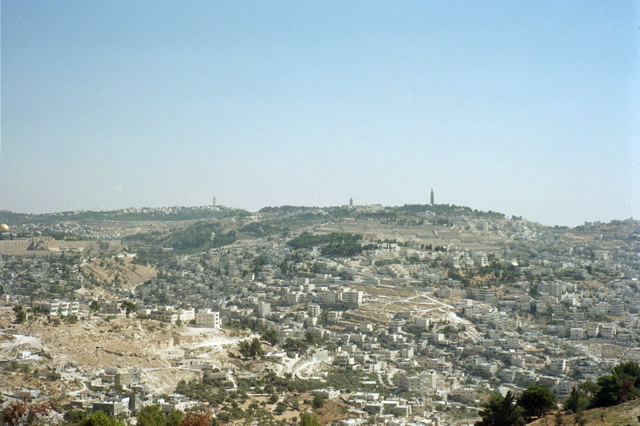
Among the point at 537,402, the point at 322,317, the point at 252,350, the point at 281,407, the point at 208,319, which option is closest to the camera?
the point at 537,402

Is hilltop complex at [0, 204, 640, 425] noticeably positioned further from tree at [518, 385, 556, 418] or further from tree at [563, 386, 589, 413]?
tree at [563, 386, 589, 413]

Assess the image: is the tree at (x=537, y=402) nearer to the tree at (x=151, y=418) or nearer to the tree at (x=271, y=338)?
the tree at (x=151, y=418)

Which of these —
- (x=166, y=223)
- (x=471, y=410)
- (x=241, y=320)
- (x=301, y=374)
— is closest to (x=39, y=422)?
(x=301, y=374)

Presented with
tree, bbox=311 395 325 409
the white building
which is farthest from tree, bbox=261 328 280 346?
tree, bbox=311 395 325 409

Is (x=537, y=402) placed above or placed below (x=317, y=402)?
above

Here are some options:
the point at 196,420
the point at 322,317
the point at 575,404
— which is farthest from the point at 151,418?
the point at 322,317

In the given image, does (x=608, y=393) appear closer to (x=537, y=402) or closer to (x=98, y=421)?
(x=537, y=402)
